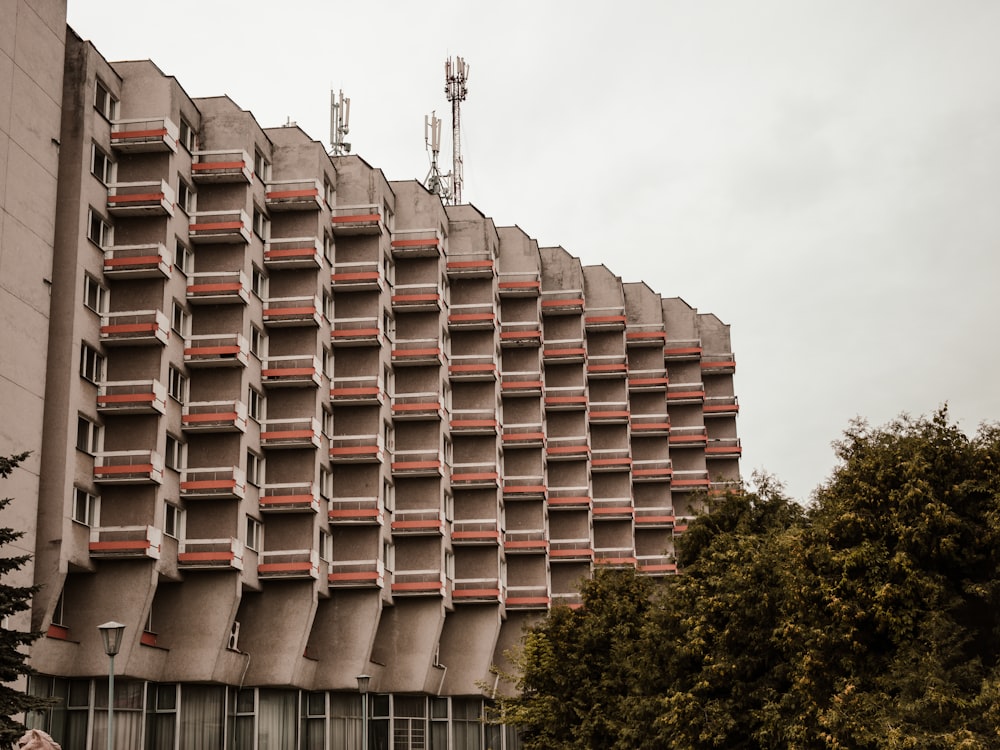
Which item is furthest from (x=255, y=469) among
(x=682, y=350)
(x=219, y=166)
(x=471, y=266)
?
(x=682, y=350)

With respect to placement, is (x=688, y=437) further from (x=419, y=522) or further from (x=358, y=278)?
(x=358, y=278)

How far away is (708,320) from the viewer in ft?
366

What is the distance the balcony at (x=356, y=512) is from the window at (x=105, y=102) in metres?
24.6

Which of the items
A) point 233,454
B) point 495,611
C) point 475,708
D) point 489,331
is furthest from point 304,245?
point 475,708

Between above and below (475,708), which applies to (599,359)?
above

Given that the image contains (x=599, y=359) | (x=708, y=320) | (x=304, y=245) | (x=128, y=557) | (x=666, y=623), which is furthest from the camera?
(x=708, y=320)

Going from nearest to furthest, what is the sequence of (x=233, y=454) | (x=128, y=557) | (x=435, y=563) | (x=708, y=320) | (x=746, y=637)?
(x=746, y=637) → (x=128, y=557) → (x=233, y=454) → (x=435, y=563) → (x=708, y=320)

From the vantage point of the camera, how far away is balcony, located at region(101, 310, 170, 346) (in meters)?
59.4

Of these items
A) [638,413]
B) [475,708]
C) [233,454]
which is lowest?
[475,708]

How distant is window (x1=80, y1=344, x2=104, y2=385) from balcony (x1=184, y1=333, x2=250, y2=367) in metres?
5.53

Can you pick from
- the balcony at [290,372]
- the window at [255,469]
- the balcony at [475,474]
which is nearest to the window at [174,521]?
the window at [255,469]

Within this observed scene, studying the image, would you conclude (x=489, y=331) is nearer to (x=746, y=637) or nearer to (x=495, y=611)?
(x=495, y=611)

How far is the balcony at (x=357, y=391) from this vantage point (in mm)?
75625

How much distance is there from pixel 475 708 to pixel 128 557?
33071 millimetres
